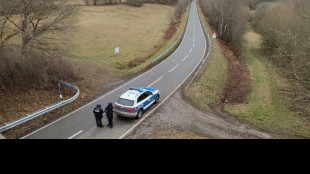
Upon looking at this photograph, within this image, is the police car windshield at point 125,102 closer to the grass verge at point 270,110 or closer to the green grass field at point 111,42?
the grass verge at point 270,110

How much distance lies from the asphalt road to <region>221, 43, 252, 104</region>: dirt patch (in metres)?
4.29

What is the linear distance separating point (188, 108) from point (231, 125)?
328cm

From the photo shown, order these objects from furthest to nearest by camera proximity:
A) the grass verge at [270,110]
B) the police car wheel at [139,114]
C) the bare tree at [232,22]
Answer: the bare tree at [232,22], the grass verge at [270,110], the police car wheel at [139,114]

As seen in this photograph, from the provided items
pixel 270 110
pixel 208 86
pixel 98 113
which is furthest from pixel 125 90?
pixel 270 110

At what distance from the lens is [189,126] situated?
1322 centimetres

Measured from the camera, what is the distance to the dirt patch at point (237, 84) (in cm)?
1956

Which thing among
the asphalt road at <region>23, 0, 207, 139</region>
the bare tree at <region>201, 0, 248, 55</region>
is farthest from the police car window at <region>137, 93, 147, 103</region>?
the bare tree at <region>201, 0, 248, 55</region>

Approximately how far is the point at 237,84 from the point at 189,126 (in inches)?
501

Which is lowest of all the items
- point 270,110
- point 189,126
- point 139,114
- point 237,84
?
point 270,110

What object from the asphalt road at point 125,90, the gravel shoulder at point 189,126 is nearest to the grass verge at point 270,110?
the gravel shoulder at point 189,126

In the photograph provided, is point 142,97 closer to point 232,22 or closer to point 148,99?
point 148,99

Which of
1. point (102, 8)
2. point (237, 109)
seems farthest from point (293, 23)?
point (102, 8)

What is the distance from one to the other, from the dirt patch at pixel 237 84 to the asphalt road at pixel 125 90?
429 cm

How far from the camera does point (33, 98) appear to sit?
14992 millimetres
